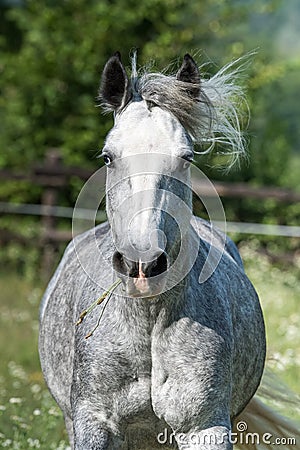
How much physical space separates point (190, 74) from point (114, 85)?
303 mm

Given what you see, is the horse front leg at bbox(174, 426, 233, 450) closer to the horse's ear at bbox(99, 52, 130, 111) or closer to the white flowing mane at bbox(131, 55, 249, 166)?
the white flowing mane at bbox(131, 55, 249, 166)

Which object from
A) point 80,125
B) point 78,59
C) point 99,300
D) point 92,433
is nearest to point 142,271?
point 99,300

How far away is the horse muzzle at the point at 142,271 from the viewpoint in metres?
2.89

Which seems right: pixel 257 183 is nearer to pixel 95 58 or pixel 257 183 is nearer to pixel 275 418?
pixel 95 58

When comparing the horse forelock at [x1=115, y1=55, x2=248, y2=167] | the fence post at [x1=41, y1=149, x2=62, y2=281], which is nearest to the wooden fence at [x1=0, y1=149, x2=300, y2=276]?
the fence post at [x1=41, y1=149, x2=62, y2=281]

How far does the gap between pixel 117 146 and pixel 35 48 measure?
36.0 ft

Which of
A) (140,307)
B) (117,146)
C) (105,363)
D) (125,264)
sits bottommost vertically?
(105,363)

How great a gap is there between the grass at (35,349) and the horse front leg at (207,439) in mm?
1758

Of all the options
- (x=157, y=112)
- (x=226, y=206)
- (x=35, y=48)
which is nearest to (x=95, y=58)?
(x=35, y=48)

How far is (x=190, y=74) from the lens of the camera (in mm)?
3365

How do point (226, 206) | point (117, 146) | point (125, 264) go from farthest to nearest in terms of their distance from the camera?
point (226, 206)
point (117, 146)
point (125, 264)

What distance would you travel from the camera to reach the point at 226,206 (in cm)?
1435

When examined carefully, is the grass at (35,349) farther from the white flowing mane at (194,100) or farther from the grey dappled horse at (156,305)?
the white flowing mane at (194,100)

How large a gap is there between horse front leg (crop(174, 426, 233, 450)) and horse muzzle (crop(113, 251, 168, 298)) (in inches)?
24.3
